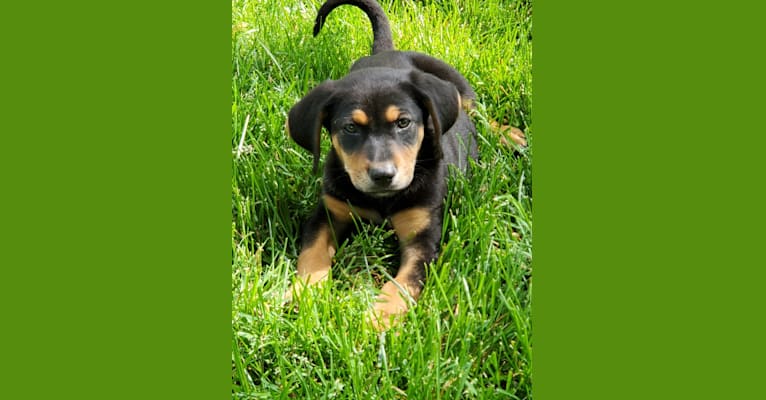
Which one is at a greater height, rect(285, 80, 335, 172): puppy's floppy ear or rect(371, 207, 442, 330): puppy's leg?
rect(285, 80, 335, 172): puppy's floppy ear

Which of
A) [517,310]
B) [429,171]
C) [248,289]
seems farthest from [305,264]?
[517,310]

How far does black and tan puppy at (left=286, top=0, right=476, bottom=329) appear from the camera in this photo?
3.47 metres

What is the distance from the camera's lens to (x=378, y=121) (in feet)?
11.6

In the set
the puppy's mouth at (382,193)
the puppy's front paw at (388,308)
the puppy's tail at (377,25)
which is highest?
the puppy's tail at (377,25)

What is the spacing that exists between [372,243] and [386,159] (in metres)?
0.52

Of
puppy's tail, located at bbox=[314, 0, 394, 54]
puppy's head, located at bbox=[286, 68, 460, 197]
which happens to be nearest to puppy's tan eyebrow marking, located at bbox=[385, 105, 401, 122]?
puppy's head, located at bbox=[286, 68, 460, 197]

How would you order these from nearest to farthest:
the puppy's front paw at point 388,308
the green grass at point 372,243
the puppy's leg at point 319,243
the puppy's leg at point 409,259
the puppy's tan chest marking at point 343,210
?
the green grass at point 372,243, the puppy's front paw at point 388,308, the puppy's leg at point 409,259, the puppy's leg at point 319,243, the puppy's tan chest marking at point 343,210

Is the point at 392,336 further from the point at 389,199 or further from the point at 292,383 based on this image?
the point at 389,199

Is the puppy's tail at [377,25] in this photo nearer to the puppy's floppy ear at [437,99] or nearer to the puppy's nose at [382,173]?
the puppy's floppy ear at [437,99]

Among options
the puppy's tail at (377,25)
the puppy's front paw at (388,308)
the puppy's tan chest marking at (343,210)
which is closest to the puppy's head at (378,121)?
the puppy's tan chest marking at (343,210)

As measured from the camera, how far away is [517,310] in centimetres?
305

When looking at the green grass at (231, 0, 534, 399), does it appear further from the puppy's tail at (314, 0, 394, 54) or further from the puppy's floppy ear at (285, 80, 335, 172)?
the puppy's floppy ear at (285, 80, 335, 172)

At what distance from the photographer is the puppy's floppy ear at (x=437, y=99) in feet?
12.1

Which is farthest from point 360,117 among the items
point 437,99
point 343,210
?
point 343,210
